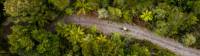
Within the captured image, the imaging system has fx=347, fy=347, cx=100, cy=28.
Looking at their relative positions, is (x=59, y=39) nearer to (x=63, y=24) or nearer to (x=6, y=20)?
(x=63, y=24)

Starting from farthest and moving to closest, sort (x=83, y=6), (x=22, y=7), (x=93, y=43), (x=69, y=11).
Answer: (x=69, y=11) < (x=83, y=6) < (x=93, y=43) < (x=22, y=7)

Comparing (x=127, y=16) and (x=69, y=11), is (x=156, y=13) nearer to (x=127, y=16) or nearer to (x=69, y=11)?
(x=127, y=16)

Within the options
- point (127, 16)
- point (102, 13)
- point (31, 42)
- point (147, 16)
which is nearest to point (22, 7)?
point (31, 42)

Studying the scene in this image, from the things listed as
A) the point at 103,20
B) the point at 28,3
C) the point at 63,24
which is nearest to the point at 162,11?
the point at 103,20

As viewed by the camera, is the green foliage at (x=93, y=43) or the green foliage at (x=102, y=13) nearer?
the green foliage at (x=93, y=43)

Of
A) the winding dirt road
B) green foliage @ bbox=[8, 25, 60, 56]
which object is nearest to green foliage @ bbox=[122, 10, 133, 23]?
the winding dirt road

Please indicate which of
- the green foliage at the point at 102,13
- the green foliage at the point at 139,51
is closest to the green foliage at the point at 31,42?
the green foliage at the point at 102,13

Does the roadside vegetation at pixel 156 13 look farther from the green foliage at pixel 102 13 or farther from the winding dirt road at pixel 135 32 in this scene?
the winding dirt road at pixel 135 32

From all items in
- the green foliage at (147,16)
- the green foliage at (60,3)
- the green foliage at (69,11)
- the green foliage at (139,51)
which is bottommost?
the green foliage at (139,51)
